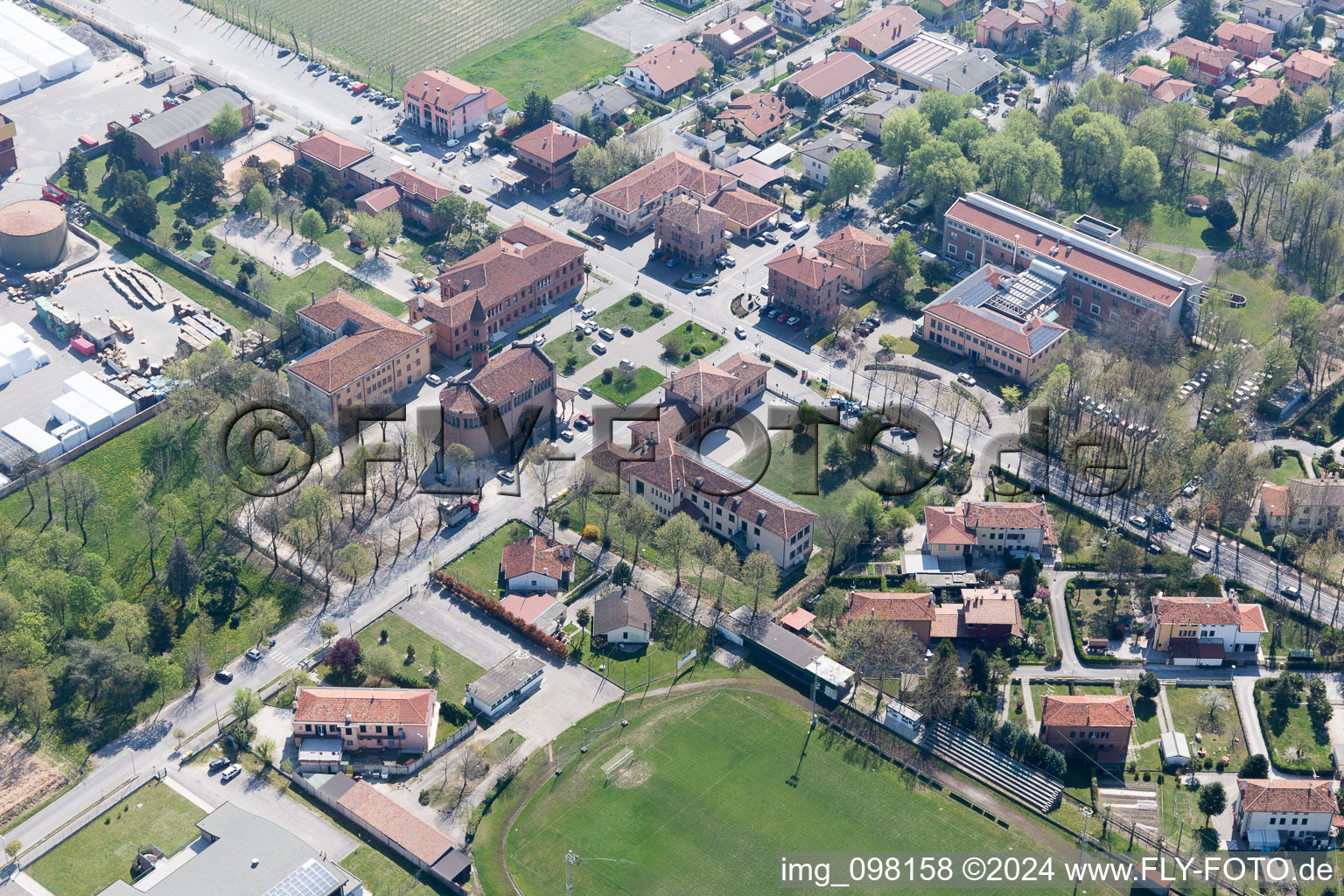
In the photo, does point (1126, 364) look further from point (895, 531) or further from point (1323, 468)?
point (895, 531)

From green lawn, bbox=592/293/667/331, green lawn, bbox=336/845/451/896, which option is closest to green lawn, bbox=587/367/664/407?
green lawn, bbox=592/293/667/331

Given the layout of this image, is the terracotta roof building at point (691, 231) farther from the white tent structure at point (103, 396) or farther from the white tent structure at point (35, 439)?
the white tent structure at point (35, 439)

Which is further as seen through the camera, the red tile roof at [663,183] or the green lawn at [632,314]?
the red tile roof at [663,183]

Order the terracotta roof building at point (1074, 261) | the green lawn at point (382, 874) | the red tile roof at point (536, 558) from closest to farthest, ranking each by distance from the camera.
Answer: the green lawn at point (382, 874)
the red tile roof at point (536, 558)
the terracotta roof building at point (1074, 261)

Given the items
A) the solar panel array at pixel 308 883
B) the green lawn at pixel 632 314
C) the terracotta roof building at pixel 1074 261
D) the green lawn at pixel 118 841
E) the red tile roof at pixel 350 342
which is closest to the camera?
the solar panel array at pixel 308 883

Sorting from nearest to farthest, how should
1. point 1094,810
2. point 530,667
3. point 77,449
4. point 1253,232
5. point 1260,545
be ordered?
point 1094,810, point 530,667, point 1260,545, point 77,449, point 1253,232

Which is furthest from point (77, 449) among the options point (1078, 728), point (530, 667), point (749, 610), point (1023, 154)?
point (1023, 154)

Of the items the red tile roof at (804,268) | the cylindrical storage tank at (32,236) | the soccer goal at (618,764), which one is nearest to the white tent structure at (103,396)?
the cylindrical storage tank at (32,236)

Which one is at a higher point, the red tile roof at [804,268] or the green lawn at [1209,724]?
the red tile roof at [804,268]
